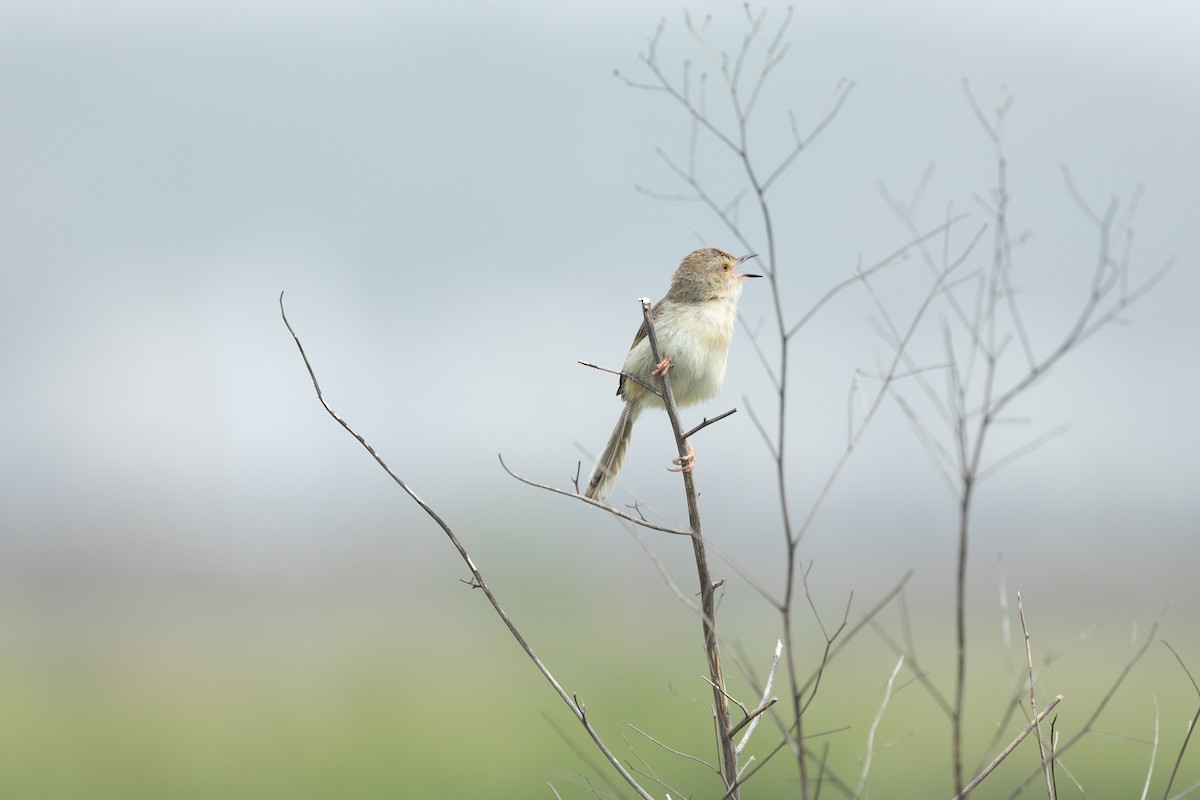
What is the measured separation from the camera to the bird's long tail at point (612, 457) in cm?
446

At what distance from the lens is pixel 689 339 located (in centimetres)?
475

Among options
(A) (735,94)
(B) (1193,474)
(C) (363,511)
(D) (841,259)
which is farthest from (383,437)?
(A) (735,94)

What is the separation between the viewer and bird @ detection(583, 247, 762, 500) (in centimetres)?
474

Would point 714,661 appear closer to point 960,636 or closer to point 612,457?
point 960,636

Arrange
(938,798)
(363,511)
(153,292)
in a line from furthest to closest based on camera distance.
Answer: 1. (153,292)
2. (363,511)
3. (938,798)

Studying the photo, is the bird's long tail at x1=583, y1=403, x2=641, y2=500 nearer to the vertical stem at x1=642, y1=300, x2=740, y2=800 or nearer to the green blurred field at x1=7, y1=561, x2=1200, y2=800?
the green blurred field at x1=7, y1=561, x2=1200, y2=800

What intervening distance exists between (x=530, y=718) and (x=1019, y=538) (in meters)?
116

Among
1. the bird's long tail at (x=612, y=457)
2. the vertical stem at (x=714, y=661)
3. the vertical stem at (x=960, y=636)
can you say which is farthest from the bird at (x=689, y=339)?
the vertical stem at (x=960, y=636)

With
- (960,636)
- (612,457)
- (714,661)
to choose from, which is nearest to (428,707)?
(612,457)

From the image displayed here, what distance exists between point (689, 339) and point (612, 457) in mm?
616

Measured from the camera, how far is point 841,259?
18325cm

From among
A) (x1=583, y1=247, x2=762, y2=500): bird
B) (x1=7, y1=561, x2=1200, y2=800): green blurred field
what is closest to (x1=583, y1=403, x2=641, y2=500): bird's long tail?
(x1=583, y1=247, x2=762, y2=500): bird

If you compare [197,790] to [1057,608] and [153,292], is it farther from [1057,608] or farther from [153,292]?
[153,292]

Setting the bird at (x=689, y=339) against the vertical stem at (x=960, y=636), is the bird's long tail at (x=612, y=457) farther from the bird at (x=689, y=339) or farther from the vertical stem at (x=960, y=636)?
the vertical stem at (x=960, y=636)
